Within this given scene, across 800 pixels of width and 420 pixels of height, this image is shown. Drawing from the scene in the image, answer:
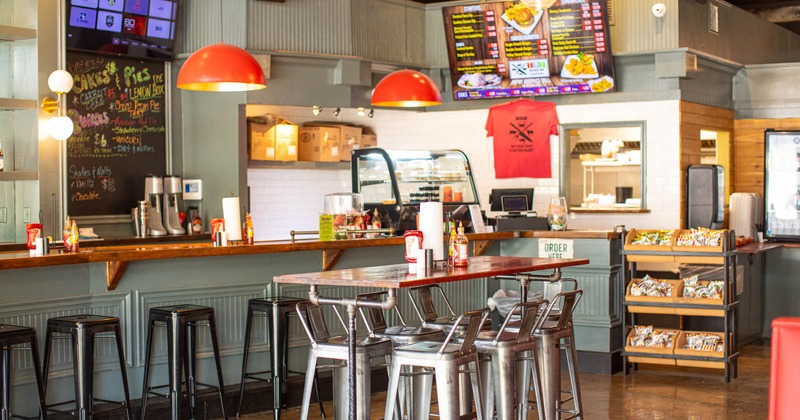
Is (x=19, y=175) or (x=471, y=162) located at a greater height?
(x=471, y=162)

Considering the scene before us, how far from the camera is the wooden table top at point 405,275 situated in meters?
4.39

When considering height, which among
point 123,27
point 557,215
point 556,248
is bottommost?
point 556,248

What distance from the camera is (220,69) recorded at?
567cm

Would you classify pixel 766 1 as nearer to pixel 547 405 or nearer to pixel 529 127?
pixel 529 127

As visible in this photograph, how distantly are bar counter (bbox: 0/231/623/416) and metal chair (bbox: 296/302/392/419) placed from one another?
1.26m

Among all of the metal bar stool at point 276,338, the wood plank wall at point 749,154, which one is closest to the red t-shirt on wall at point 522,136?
the wood plank wall at point 749,154

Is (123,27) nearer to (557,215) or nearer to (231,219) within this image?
(231,219)

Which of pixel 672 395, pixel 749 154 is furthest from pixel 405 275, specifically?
pixel 749 154

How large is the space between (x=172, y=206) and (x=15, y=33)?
2.08 meters

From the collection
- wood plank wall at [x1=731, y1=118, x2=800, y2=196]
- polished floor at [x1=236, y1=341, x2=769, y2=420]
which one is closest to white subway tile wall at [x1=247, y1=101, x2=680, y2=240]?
wood plank wall at [x1=731, y1=118, x2=800, y2=196]

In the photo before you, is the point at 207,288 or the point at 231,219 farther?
the point at 231,219

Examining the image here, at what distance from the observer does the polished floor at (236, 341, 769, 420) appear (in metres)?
6.16

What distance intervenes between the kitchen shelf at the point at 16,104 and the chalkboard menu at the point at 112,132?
53cm

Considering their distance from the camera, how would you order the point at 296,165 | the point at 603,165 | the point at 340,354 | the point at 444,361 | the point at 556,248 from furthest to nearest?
the point at 603,165, the point at 296,165, the point at 556,248, the point at 340,354, the point at 444,361
